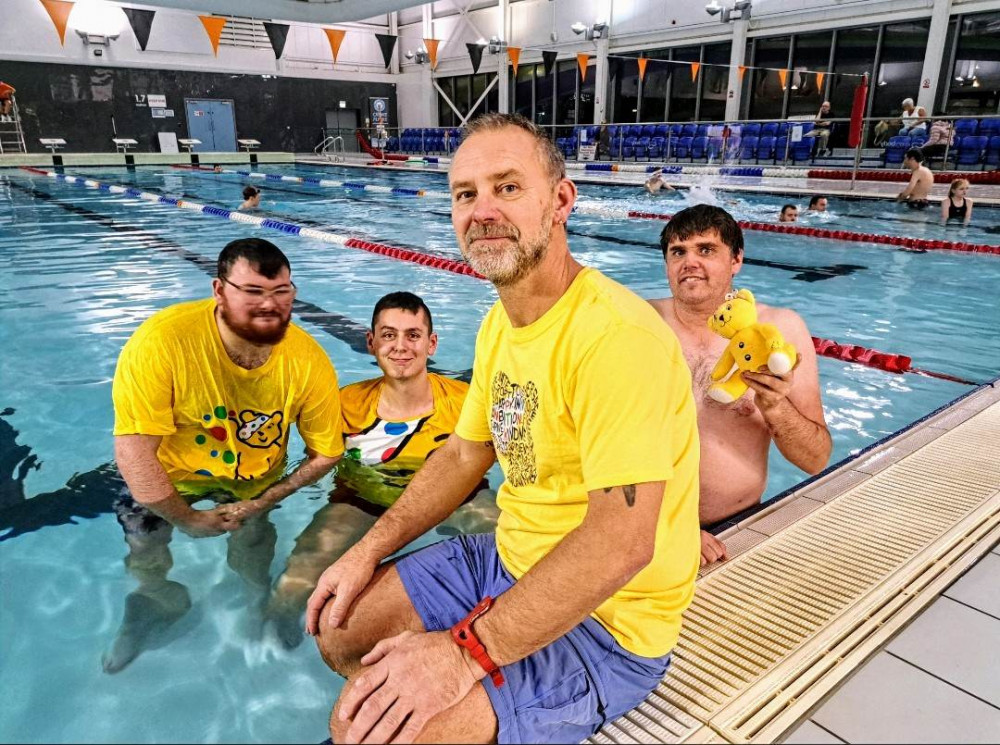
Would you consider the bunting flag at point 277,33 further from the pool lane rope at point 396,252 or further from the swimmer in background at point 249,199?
the swimmer in background at point 249,199

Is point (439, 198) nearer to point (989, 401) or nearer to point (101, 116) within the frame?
point (989, 401)

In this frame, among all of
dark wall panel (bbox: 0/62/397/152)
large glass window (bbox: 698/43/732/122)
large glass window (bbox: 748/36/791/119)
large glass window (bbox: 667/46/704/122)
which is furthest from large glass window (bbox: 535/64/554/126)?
dark wall panel (bbox: 0/62/397/152)

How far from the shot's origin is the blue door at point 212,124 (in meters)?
25.9

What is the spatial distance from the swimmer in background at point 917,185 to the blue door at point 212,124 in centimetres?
2378

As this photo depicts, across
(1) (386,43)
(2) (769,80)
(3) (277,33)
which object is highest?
(1) (386,43)

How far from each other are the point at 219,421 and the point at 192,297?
14.8ft

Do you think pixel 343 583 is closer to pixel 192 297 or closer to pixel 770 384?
pixel 770 384

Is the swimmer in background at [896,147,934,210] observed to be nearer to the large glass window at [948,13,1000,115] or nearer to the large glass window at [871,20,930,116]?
the large glass window at [948,13,1000,115]

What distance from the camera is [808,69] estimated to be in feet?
56.9

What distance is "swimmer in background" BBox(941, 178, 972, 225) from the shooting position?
10.1m

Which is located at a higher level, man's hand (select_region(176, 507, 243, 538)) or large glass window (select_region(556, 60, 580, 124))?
large glass window (select_region(556, 60, 580, 124))

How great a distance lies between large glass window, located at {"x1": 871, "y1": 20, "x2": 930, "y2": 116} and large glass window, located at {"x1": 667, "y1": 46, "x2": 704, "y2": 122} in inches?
193

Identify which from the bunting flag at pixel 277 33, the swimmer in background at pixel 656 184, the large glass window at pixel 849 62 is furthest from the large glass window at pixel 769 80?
the bunting flag at pixel 277 33

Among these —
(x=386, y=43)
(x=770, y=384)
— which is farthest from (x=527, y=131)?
(x=386, y=43)
